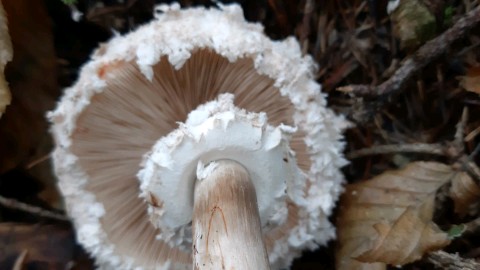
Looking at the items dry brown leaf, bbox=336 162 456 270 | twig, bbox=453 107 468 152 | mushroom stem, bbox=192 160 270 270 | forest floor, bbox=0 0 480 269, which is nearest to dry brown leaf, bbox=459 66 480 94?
forest floor, bbox=0 0 480 269

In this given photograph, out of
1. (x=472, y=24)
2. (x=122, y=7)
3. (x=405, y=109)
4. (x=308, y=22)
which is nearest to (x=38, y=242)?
(x=122, y=7)

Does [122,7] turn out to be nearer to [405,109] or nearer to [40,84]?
[40,84]

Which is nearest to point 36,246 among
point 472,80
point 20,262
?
point 20,262

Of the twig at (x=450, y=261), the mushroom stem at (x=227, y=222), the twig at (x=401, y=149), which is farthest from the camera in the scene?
the twig at (x=401, y=149)

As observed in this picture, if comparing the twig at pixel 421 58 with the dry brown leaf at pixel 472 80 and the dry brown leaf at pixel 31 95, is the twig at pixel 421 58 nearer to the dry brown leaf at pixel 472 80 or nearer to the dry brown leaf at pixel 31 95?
the dry brown leaf at pixel 472 80

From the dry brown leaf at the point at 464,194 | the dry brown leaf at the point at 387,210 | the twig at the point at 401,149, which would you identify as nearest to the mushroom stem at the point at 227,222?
the dry brown leaf at the point at 387,210

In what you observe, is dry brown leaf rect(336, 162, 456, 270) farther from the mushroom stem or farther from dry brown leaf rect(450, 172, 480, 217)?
the mushroom stem
